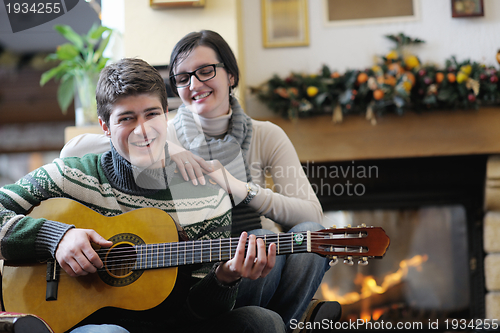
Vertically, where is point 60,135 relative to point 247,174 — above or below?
above

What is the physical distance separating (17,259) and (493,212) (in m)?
2.12

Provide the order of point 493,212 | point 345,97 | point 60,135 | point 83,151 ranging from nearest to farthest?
point 83,151 → point 345,97 → point 493,212 → point 60,135

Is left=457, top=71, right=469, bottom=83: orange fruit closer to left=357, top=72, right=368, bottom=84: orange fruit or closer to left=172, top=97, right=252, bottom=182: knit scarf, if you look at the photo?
left=357, top=72, right=368, bottom=84: orange fruit

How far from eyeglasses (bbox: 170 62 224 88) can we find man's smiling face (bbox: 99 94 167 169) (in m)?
0.34

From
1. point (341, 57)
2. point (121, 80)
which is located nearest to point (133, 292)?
point (121, 80)

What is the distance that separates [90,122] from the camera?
1944 millimetres

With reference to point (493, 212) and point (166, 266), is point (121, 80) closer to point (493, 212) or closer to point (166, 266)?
point (166, 266)

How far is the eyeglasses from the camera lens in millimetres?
1315

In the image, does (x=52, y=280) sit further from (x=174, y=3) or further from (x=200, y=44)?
(x=174, y=3)

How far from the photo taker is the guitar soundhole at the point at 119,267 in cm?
87

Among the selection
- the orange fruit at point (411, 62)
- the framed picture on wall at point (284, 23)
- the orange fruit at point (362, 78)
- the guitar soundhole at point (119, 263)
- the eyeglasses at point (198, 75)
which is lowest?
the guitar soundhole at point (119, 263)

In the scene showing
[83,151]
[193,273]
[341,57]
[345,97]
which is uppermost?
[341,57]

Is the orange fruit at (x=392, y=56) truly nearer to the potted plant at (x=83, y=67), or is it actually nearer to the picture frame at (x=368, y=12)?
the picture frame at (x=368, y=12)

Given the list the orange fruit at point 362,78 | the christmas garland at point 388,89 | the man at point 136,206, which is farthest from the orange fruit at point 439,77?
the man at point 136,206
